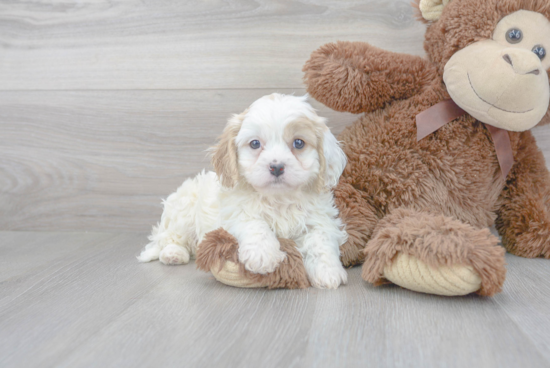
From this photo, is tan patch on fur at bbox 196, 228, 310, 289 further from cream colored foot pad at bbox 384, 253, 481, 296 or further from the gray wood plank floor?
cream colored foot pad at bbox 384, 253, 481, 296

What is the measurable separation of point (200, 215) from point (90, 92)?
91 centimetres

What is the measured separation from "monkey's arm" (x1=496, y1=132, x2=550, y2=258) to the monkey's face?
25 cm

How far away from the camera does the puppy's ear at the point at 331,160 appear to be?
1370 mm

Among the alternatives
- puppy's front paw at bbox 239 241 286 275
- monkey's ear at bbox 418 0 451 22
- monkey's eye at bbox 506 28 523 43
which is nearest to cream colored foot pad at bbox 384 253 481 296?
puppy's front paw at bbox 239 241 286 275

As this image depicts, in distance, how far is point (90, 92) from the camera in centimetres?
206

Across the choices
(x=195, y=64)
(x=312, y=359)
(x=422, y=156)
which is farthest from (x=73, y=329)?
(x=195, y=64)

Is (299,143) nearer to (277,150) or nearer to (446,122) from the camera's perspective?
(277,150)

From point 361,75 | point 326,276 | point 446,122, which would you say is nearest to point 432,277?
point 326,276

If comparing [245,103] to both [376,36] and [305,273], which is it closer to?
[376,36]

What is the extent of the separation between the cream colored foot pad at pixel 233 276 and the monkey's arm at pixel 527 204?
94 centimetres

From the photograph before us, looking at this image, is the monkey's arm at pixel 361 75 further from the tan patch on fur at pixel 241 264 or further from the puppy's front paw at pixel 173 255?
the puppy's front paw at pixel 173 255

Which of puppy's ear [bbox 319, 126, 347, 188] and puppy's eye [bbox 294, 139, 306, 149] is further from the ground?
puppy's eye [bbox 294, 139, 306, 149]

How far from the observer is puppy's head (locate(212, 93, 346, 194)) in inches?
49.8

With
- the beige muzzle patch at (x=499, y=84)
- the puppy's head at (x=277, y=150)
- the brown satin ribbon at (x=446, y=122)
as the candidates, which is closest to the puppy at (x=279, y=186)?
the puppy's head at (x=277, y=150)
